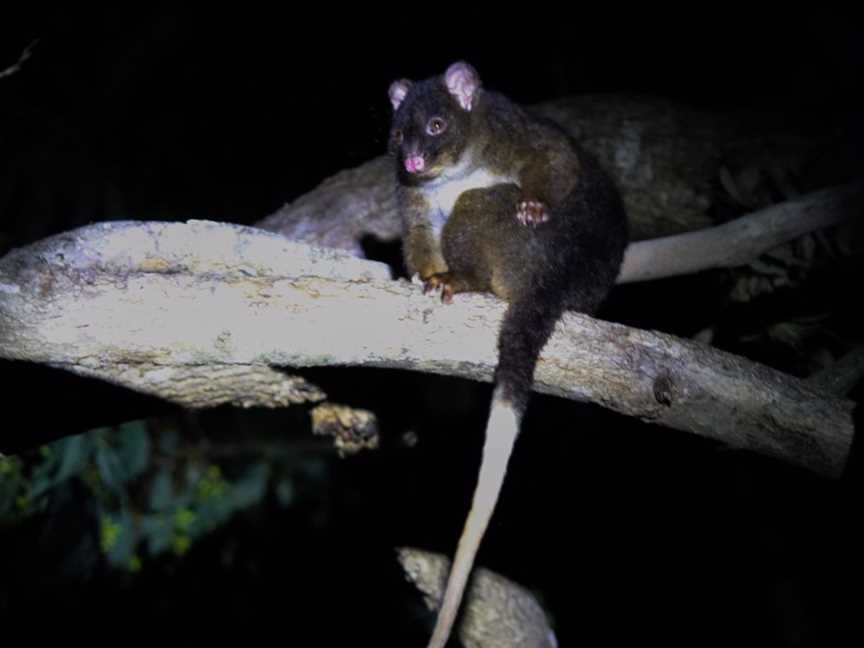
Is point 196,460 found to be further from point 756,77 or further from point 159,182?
point 756,77

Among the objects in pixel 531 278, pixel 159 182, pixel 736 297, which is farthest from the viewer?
pixel 159 182

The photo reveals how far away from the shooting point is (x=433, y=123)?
3549mm

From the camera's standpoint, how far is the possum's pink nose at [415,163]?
345 cm

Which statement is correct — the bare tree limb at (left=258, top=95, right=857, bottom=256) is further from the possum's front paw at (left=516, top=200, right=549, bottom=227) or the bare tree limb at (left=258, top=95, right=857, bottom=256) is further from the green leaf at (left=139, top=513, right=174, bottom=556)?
the green leaf at (left=139, top=513, right=174, bottom=556)

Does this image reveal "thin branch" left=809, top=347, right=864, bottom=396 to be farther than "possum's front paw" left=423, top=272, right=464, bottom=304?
Yes

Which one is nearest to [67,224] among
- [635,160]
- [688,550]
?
[635,160]

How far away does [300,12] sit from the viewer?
6.85 m

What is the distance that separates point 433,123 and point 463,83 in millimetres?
264

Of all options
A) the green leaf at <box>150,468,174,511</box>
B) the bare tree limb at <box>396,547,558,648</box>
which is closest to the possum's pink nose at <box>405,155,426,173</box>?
the bare tree limb at <box>396,547,558,648</box>

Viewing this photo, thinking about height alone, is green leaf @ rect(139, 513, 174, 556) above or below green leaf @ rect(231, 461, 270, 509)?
below

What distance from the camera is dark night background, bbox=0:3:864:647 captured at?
14.7 feet

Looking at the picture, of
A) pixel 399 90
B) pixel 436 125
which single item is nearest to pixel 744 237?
pixel 436 125

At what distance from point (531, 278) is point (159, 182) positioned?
13.5ft

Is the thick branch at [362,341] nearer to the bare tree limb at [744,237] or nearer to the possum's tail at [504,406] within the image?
the possum's tail at [504,406]
